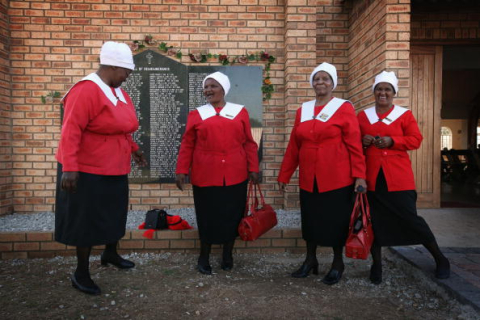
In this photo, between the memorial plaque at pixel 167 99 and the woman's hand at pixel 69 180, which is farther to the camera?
the memorial plaque at pixel 167 99

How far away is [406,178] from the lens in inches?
117

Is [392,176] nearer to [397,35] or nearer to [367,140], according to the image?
[367,140]

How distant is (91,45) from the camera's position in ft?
15.6

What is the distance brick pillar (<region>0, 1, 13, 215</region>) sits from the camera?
14.9 ft

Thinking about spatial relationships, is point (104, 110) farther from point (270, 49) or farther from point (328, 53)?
point (328, 53)

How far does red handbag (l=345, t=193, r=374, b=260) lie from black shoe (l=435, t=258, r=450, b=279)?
0.63m

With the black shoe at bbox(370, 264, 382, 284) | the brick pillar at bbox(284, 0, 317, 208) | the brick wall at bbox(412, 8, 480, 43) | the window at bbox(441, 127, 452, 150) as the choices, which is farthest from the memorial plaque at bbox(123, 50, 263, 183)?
the window at bbox(441, 127, 452, 150)

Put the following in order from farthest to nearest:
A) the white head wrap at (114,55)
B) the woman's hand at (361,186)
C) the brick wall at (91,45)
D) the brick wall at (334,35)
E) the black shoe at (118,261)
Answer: the brick wall at (334,35) < the brick wall at (91,45) < the black shoe at (118,261) < the woman's hand at (361,186) < the white head wrap at (114,55)

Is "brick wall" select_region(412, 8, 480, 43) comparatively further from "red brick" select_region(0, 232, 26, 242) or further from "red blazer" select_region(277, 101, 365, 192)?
"red brick" select_region(0, 232, 26, 242)

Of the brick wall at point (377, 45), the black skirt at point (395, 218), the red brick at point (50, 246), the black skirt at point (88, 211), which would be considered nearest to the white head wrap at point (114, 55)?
the black skirt at point (88, 211)

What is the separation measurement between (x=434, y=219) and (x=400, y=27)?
8.77ft

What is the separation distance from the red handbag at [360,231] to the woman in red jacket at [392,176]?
6.5 inches

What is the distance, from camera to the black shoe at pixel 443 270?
115 inches

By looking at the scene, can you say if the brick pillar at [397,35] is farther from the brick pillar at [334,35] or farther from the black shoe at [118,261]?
the black shoe at [118,261]
